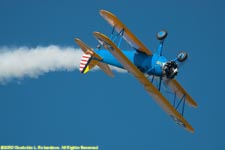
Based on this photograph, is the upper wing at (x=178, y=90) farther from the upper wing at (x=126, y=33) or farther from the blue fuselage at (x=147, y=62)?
the upper wing at (x=126, y=33)

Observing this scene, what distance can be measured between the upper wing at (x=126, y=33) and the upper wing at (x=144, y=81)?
5.40 ft

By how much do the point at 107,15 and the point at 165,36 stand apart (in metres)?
2.75

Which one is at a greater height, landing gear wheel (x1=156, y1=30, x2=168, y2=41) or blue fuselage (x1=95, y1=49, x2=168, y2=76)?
landing gear wheel (x1=156, y1=30, x2=168, y2=41)

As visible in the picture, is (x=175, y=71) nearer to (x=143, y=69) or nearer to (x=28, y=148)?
(x=143, y=69)

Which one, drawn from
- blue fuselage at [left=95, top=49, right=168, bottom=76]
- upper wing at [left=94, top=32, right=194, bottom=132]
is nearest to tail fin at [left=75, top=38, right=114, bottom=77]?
blue fuselage at [left=95, top=49, right=168, bottom=76]

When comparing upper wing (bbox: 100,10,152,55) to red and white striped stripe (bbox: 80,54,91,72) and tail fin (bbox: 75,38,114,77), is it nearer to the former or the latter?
tail fin (bbox: 75,38,114,77)

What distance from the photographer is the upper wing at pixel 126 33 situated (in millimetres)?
26406

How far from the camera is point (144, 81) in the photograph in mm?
26047

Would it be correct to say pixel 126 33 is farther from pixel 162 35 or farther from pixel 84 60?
pixel 84 60

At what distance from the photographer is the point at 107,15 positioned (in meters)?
26.3

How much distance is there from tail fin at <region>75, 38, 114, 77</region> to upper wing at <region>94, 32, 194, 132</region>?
342cm

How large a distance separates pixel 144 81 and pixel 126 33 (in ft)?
8.20

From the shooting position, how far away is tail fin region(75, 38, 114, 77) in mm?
29250

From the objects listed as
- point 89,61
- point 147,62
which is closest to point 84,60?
point 89,61
